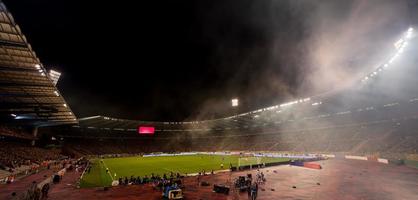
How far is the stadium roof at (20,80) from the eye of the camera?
1709 cm

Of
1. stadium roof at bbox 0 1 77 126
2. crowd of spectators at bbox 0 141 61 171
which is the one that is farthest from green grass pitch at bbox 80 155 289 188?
stadium roof at bbox 0 1 77 126

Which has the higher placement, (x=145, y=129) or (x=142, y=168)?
(x=145, y=129)

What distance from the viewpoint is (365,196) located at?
18.3 metres

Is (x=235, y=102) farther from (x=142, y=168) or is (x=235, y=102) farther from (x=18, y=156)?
(x=18, y=156)

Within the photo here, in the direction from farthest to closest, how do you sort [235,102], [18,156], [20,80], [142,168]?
[235,102] < [18,156] < [142,168] < [20,80]

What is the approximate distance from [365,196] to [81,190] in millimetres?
23954

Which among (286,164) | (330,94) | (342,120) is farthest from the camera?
(342,120)

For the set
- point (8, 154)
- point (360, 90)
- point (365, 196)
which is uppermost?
point (360, 90)

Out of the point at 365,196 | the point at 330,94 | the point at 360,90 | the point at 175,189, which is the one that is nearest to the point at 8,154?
the point at 175,189

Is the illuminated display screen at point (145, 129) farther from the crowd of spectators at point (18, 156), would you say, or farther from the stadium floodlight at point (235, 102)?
the stadium floodlight at point (235, 102)

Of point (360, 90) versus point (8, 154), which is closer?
point (8, 154)

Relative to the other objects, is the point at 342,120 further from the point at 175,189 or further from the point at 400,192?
the point at 175,189

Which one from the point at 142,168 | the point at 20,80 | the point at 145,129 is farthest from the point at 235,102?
the point at 20,80

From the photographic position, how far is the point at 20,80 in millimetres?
26578
